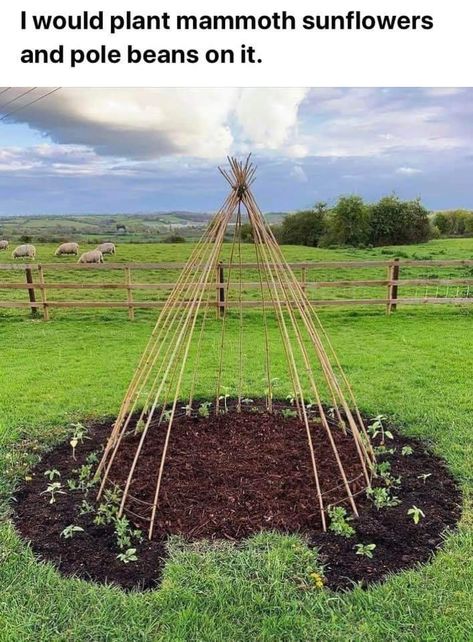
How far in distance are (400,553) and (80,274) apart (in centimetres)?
878

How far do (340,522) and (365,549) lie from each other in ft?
0.64

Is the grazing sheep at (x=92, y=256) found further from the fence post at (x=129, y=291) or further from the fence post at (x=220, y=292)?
the fence post at (x=220, y=292)

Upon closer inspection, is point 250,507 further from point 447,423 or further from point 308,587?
point 447,423

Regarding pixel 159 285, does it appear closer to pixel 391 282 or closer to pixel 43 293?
pixel 43 293

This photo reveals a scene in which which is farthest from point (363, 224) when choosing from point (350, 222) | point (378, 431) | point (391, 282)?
point (378, 431)

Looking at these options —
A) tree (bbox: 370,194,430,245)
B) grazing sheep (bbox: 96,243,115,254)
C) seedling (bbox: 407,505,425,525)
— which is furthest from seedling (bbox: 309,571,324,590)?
tree (bbox: 370,194,430,245)

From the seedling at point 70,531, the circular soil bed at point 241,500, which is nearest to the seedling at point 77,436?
the circular soil bed at point 241,500

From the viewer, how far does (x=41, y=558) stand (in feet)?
8.54

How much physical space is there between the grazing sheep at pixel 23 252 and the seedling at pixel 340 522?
10828mm

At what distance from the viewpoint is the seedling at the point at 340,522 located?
8.81 feet

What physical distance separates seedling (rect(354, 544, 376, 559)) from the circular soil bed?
0.03 meters

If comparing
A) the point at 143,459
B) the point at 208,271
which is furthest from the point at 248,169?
the point at 143,459

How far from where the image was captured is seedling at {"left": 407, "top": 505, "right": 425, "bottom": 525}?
9.10ft

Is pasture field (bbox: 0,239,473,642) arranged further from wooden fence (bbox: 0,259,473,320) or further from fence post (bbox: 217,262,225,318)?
wooden fence (bbox: 0,259,473,320)
